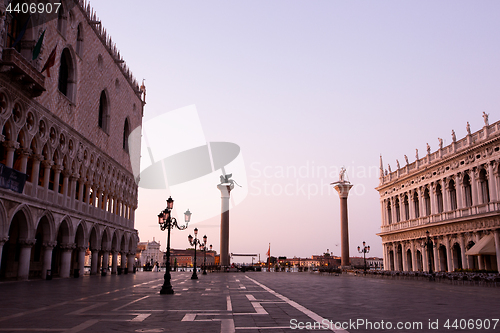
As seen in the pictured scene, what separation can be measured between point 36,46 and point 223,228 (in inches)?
1699

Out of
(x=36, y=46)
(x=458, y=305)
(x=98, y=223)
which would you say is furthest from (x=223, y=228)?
(x=458, y=305)

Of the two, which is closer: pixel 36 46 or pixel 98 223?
pixel 36 46

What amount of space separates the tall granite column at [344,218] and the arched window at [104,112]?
117 feet

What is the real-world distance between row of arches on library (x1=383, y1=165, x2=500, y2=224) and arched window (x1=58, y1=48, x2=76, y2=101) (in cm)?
3795

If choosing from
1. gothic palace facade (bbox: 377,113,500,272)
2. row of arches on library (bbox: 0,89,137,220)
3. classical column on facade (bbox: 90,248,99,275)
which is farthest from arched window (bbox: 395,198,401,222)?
classical column on facade (bbox: 90,248,99,275)

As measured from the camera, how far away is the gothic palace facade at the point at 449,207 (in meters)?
40.8

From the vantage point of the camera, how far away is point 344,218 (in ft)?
213

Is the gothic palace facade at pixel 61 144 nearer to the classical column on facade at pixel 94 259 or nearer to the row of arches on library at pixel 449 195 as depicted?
the classical column on facade at pixel 94 259

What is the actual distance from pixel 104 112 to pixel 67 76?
986 centimetres

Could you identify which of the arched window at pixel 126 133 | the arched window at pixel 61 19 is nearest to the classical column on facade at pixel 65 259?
the arched window at pixel 61 19

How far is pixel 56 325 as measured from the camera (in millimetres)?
9398

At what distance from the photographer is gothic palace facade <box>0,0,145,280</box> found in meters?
26.6

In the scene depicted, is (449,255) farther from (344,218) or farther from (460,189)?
(344,218)

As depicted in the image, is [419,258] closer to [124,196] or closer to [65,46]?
[124,196]
